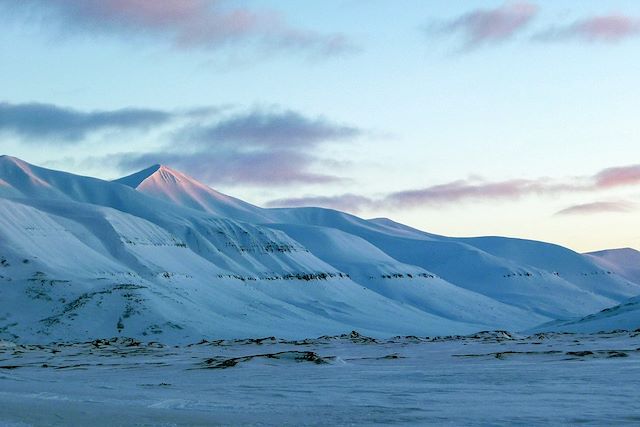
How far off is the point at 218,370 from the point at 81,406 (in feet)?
29.4

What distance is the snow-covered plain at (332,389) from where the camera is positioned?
13.7 metres

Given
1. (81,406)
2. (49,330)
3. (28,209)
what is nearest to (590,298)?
(28,209)

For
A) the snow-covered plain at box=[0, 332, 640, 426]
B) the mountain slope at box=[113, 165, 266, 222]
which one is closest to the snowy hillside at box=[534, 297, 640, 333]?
the snow-covered plain at box=[0, 332, 640, 426]

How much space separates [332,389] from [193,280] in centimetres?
6998

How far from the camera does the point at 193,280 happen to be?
87125mm

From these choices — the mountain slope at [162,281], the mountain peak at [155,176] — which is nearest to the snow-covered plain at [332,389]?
the mountain slope at [162,281]

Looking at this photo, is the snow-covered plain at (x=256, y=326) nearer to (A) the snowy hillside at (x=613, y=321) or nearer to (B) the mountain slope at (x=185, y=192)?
(A) the snowy hillside at (x=613, y=321)

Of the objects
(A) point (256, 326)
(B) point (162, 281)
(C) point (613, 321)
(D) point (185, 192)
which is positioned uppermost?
(D) point (185, 192)

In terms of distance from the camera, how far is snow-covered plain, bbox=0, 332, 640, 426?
1366cm

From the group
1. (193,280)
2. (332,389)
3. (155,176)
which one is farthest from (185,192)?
(332,389)

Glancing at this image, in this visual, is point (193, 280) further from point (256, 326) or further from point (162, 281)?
point (256, 326)

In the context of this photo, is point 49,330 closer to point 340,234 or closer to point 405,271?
point 405,271

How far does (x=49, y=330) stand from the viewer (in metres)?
59.9

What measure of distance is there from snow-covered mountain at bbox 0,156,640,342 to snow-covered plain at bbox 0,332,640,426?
33.8 meters
